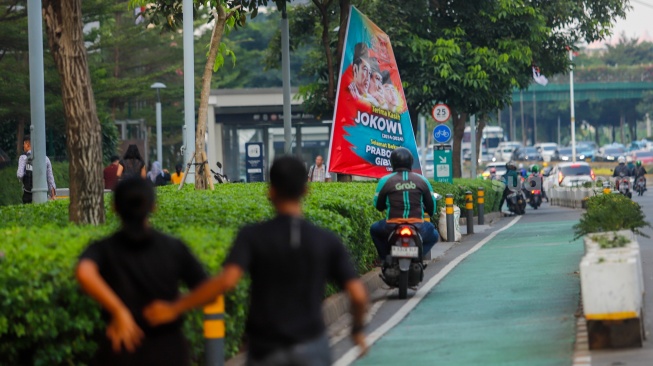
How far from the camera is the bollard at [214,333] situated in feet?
27.8

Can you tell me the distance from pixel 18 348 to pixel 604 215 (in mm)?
7822

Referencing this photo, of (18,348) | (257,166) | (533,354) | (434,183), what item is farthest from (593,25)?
(18,348)

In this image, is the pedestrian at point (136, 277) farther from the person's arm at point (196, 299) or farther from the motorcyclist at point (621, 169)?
the motorcyclist at point (621, 169)

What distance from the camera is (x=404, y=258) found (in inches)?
567

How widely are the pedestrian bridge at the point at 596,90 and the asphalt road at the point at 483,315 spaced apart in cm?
10887

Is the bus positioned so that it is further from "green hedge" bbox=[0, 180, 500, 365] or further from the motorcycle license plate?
"green hedge" bbox=[0, 180, 500, 365]

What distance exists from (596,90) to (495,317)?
388 feet

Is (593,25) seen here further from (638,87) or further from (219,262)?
(638,87)

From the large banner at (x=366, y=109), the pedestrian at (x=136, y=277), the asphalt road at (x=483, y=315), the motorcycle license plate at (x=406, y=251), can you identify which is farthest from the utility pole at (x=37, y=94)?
the pedestrian at (x=136, y=277)

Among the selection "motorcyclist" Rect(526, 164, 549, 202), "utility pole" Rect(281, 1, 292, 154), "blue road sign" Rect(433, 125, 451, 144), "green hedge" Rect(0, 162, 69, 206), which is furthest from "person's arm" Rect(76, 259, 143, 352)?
"motorcyclist" Rect(526, 164, 549, 202)

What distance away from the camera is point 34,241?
30.9ft

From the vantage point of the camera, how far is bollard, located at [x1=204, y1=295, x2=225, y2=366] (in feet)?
27.8

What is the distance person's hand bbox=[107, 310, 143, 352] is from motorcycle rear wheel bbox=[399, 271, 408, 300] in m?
8.79

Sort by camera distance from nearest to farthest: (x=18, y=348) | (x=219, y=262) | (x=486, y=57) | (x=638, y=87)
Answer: (x=18, y=348)
(x=219, y=262)
(x=486, y=57)
(x=638, y=87)
